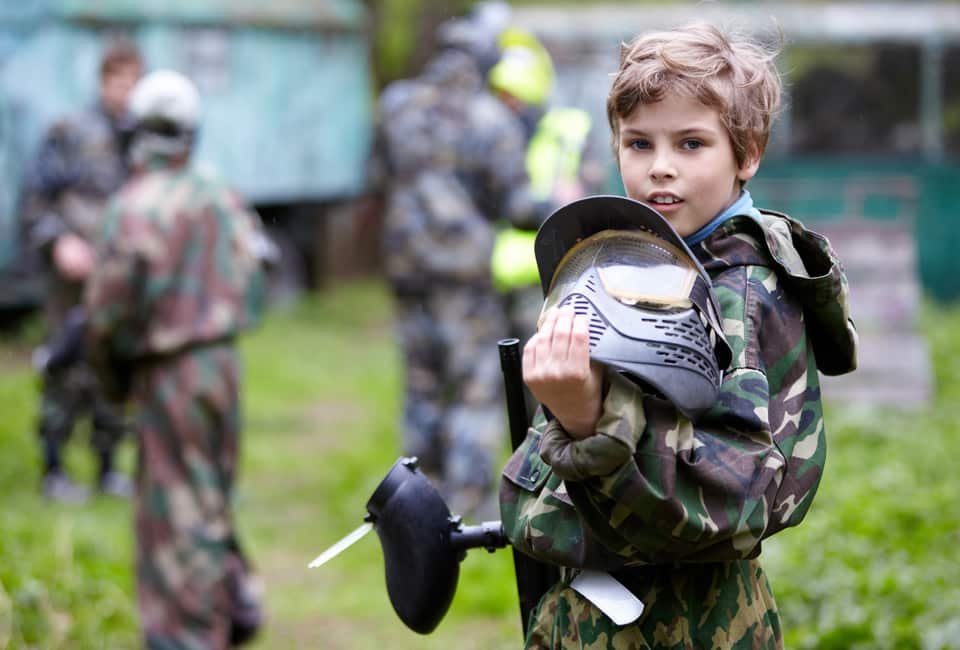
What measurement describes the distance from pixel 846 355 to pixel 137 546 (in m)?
3.33

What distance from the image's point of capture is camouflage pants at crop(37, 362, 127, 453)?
312 inches

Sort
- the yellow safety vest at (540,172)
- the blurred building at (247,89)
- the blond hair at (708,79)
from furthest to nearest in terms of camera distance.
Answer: the blurred building at (247,89), the yellow safety vest at (540,172), the blond hair at (708,79)

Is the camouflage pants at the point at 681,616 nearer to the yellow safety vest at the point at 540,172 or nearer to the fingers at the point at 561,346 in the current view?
the fingers at the point at 561,346

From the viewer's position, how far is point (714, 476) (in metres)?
2.09

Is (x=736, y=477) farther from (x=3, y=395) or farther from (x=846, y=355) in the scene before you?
(x=3, y=395)

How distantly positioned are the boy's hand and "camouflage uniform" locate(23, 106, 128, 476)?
626 centimetres

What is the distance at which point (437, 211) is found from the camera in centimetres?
730

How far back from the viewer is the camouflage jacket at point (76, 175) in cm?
791

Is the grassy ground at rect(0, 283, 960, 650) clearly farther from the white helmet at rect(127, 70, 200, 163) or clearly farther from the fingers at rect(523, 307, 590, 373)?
the fingers at rect(523, 307, 590, 373)

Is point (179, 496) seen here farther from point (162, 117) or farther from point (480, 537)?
point (480, 537)

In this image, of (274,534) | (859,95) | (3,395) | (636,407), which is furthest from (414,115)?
(859,95)

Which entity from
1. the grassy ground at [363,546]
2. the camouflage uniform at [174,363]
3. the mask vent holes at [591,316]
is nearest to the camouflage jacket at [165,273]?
the camouflage uniform at [174,363]

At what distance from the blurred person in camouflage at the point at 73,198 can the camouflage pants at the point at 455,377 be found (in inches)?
73.1

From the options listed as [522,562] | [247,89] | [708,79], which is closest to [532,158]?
[522,562]
